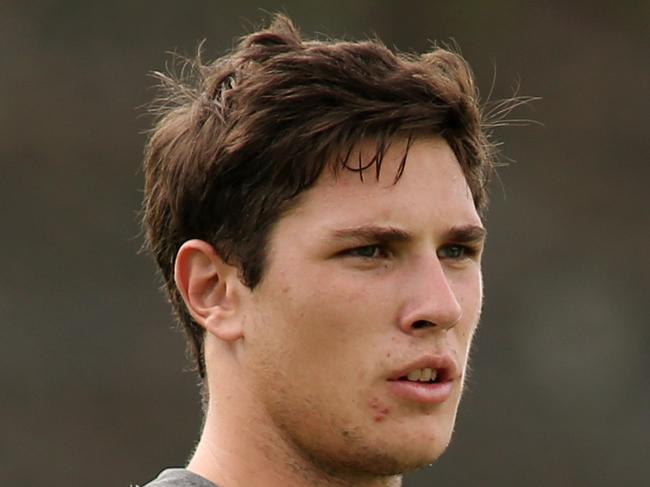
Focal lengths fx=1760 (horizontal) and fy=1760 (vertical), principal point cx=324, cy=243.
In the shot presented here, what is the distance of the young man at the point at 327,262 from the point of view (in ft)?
10.5

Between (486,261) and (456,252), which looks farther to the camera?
(486,261)

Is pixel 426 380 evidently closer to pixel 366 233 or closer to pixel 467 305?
pixel 467 305

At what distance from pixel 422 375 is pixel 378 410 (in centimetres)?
10

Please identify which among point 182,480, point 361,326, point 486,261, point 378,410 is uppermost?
point 361,326

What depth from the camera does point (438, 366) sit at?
10.5 ft

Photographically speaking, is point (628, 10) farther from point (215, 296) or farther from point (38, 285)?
point (215, 296)

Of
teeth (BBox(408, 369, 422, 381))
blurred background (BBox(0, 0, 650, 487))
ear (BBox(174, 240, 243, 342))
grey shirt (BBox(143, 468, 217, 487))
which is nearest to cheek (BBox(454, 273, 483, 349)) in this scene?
teeth (BBox(408, 369, 422, 381))

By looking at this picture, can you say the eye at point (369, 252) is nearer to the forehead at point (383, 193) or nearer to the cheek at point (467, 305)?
the forehead at point (383, 193)

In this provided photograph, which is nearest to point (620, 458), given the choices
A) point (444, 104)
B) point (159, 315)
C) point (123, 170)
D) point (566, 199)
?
point (566, 199)

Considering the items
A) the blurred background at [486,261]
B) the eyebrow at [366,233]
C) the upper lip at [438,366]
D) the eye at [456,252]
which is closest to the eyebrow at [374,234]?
the eyebrow at [366,233]

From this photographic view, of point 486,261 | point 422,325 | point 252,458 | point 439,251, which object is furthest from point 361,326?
point 486,261

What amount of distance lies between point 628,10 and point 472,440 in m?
3.64

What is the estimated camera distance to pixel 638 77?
39.5 ft

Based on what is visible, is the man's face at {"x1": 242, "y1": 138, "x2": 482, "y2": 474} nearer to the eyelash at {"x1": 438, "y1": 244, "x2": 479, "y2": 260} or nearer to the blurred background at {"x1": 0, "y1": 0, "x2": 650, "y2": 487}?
the eyelash at {"x1": 438, "y1": 244, "x2": 479, "y2": 260}
